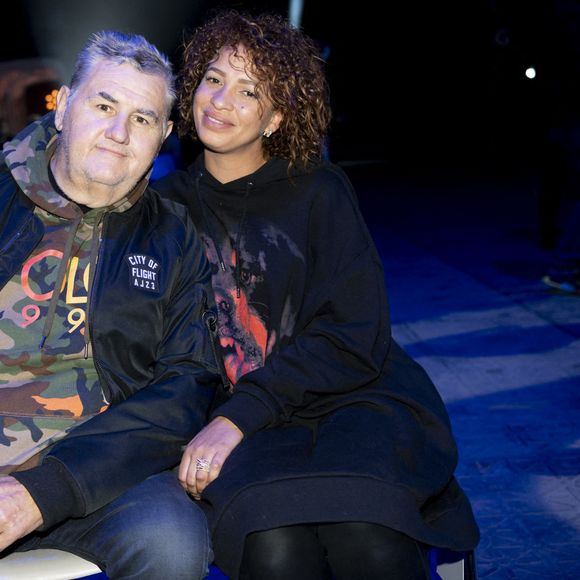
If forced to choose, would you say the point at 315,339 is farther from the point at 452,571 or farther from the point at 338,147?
the point at 338,147

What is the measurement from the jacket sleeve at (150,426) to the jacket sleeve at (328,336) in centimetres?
11

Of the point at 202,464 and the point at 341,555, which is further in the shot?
the point at 202,464

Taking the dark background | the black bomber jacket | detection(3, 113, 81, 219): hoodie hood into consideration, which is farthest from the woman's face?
the dark background

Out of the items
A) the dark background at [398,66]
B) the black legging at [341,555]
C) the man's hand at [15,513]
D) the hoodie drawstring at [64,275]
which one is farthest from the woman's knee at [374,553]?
the dark background at [398,66]

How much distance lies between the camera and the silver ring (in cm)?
222

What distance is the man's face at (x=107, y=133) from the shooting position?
238 cm

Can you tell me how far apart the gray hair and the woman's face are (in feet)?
0.87

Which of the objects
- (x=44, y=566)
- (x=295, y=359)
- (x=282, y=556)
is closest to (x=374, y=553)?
(x=282, y=556)

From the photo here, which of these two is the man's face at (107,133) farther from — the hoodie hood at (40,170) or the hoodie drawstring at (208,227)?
the hoodie drawstring at (208,227)

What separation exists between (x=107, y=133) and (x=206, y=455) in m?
0.80

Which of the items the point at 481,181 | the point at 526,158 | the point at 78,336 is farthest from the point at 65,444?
the point at 526,158

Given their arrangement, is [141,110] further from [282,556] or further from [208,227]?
[282,556]

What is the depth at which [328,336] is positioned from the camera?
248cm

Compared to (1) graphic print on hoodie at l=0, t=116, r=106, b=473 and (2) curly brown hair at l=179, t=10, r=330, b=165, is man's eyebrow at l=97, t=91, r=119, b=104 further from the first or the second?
(2) curly brown hair at l=179, t=10, r=330, b=165
